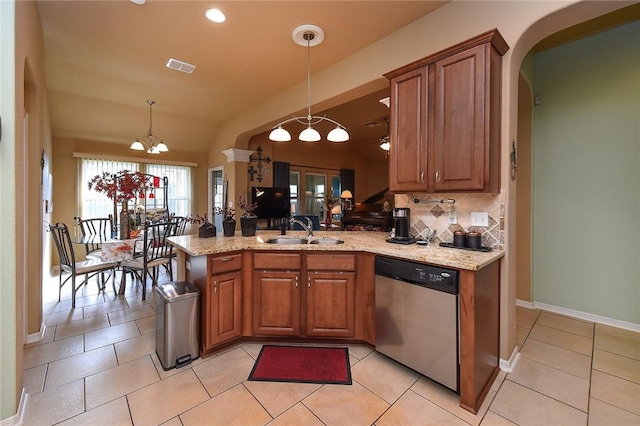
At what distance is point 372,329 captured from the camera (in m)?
2.33

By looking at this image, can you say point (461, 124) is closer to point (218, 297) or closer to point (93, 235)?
point (218, 297)

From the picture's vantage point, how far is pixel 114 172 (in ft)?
19.0

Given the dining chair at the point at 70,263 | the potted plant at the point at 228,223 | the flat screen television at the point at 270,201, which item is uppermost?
the flat screen television at the point at 270,201

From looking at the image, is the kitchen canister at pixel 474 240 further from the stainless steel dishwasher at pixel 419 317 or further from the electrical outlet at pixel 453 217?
the stainless steel dishwasher at pixel 419 317

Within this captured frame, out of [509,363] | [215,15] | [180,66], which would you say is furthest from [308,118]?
[509,363]

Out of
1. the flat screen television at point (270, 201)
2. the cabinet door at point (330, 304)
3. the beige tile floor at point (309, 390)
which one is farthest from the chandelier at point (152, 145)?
the cabinet door at point (330, 304)

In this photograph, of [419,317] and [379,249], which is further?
[379,249]

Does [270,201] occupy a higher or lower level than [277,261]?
higher

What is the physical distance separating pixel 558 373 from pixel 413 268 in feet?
4.60

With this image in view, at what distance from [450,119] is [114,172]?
6.51m

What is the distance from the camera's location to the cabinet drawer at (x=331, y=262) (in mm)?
2357

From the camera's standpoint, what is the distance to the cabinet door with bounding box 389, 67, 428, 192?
2.29m

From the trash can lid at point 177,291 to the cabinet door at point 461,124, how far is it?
218cm

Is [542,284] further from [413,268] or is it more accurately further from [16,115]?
[16,115]
